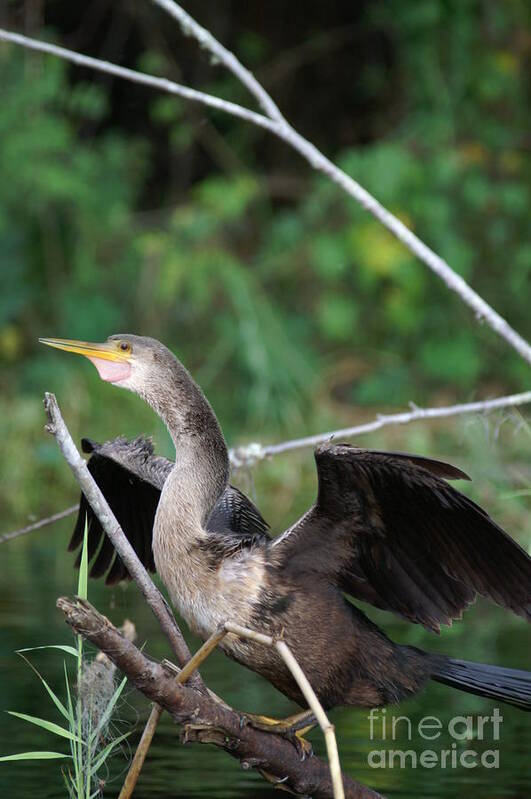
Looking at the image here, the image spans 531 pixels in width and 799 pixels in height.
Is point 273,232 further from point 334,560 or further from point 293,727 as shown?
point 293,727

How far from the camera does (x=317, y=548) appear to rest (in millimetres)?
3238

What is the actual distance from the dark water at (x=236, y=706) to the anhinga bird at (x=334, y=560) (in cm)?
42

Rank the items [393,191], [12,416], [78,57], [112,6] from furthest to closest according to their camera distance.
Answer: [112,6] → [393,191] → [12,416] → [78,57]

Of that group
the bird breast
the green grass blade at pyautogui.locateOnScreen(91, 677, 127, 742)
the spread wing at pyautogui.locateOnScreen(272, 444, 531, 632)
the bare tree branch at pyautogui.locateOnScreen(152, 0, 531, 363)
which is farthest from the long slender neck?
the bare tree branch at pyautogui.locateOnScreen(152, 0, 531, 363)

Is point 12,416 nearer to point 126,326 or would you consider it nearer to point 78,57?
point 126,326

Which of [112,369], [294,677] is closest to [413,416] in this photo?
[112,369]

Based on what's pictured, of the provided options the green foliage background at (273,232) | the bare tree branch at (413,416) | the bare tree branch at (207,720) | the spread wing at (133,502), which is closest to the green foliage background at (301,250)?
the green foliage background at (273,232)

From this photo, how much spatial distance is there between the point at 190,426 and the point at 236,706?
129 centimetres

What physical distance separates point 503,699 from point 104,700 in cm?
98

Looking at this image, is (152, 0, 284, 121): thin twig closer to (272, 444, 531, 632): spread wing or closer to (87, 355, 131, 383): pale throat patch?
(87, 355, 131, 383): pale throat patch

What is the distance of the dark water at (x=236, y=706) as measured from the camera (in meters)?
3.67

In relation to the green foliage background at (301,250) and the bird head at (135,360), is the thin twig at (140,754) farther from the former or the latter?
the green foliage background at (301,250)

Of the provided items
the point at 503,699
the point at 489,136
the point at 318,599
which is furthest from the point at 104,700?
the point at 489,136

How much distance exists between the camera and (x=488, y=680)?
10.9 feet
